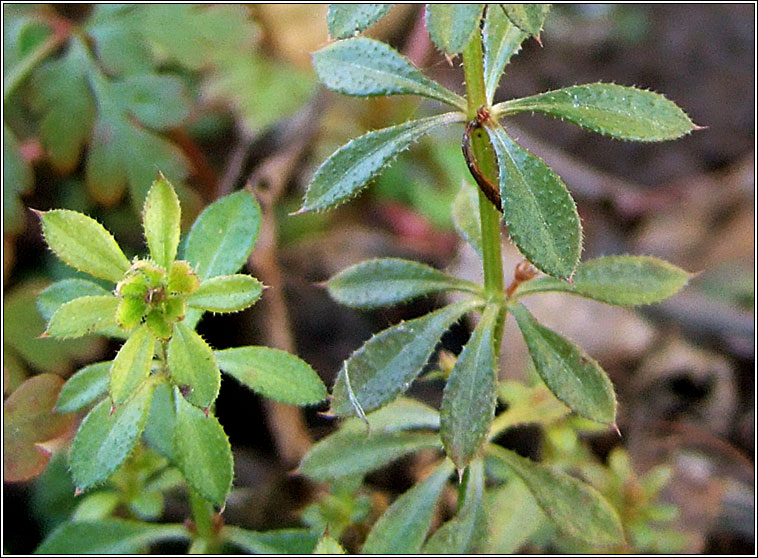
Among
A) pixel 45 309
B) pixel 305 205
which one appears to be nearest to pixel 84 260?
pixel 45 309

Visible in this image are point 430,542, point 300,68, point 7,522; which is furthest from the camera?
point 300,68

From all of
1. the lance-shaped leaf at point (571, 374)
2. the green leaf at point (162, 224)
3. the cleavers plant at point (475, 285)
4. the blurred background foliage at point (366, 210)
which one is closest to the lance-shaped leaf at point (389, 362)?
the cleavers plant at point (475, 285)

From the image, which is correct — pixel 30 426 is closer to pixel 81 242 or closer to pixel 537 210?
pixel 81 242

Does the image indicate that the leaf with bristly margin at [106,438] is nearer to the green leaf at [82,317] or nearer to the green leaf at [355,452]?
the green leaf at [82,317]

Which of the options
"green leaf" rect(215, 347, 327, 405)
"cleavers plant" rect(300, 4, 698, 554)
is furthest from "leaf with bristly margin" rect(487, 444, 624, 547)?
"green leaf" rect(215, 347, 327, 405)

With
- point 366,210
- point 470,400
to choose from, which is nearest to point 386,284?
point 470,400

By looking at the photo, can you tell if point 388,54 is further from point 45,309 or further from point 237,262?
point 45,309
